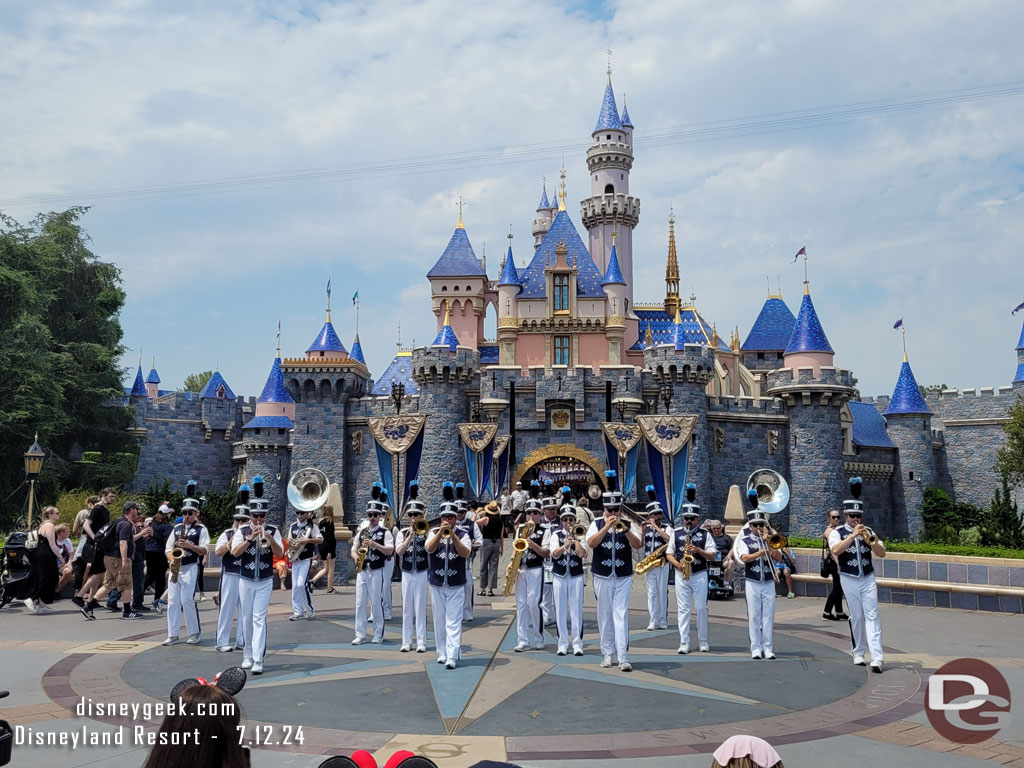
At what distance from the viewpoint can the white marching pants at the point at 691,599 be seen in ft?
Result: 31.8

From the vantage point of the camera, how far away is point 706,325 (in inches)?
1726

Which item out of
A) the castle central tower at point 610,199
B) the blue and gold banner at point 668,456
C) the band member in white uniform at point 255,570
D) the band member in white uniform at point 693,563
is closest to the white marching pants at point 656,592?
the band member in white uniform at point 693,563

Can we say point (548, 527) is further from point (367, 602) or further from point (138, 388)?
point (138, 388)

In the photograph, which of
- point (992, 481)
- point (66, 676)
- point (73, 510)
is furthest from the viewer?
point (992, 481)

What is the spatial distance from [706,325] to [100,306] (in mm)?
29767

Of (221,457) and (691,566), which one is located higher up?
(221,457)

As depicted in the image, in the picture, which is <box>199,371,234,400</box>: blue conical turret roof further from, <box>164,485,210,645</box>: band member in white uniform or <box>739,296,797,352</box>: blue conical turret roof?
<box>164,485,210,645</box>: band member in white uniform

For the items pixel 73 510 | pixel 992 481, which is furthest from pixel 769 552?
pixel 992 481

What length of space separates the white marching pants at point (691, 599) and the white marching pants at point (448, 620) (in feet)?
8.51

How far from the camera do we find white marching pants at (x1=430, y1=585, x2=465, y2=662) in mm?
8836

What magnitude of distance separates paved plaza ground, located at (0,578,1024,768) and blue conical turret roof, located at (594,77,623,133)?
117ft

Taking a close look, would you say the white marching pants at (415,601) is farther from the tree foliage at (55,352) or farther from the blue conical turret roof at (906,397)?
the blue conical turret roof at (906,397)

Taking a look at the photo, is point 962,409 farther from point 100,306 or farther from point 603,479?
point 100,306

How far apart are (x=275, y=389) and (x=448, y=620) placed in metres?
32.2
